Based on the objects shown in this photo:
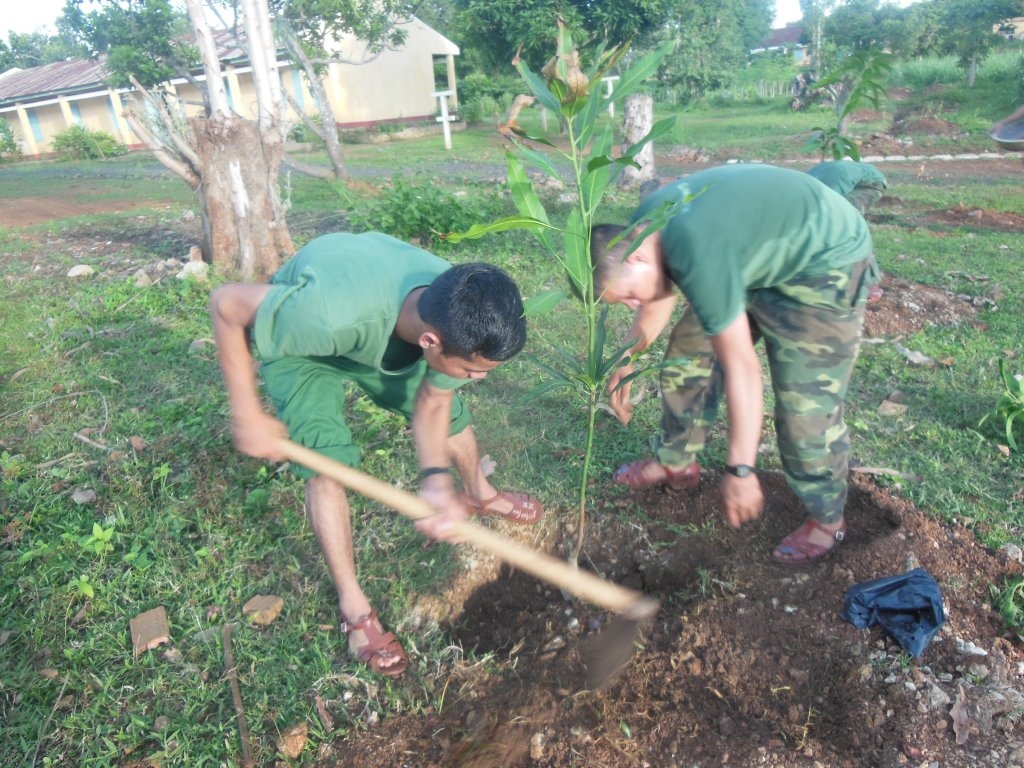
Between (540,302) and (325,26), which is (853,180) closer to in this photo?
(540,302)

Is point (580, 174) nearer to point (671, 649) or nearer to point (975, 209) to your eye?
point (671, 649)

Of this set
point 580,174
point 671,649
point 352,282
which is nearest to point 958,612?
point 671,649

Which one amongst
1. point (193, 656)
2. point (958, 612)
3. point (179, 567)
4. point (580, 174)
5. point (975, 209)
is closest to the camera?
point (580, 174)

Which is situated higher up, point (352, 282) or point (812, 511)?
point (352, 282)

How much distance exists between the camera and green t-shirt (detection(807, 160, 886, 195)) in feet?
15.0

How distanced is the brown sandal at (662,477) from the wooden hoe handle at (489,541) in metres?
0.79

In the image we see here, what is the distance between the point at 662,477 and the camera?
310 cm

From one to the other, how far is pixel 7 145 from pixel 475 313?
2808 centimetres

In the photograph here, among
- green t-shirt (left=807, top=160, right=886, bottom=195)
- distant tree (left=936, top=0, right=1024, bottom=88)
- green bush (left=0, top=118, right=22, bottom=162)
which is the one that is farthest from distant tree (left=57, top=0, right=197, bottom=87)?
distant tree (left=936, top=0, right=1024, bottom=88)

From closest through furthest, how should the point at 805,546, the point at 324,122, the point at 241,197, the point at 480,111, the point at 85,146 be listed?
1. the point at 805,546
2. the point at 241,197
3. the point at 324,122
4. the point at 85,146
5. the point at 480,111

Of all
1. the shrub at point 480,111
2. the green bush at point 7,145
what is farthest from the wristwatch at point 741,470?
the green bush at point 7,145

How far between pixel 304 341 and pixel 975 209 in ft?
27.4

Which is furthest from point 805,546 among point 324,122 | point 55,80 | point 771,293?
point 55,80

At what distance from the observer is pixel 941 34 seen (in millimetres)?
21016
